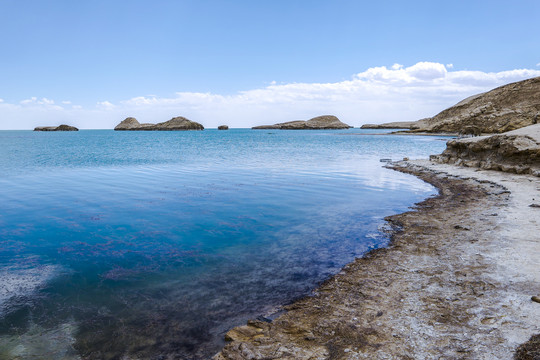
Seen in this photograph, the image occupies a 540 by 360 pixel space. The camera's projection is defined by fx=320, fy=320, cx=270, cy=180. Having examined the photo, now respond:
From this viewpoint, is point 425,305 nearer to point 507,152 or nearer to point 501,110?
point 507,152

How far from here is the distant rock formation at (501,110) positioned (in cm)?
6125

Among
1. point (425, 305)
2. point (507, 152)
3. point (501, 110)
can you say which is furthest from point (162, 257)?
point (501, 110)

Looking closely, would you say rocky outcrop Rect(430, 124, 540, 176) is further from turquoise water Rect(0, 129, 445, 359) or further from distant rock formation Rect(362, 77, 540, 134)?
distant rock formation Rect(362, 77, 540, 134)

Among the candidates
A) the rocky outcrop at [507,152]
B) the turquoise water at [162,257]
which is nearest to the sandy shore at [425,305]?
the turquoise water at [162,257]

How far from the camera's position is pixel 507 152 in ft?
72.7

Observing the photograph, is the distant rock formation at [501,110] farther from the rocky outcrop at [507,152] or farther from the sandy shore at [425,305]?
the sandy shore at [425,305]

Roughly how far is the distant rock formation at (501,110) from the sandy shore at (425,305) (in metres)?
60.8

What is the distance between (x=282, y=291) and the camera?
24.0 feet

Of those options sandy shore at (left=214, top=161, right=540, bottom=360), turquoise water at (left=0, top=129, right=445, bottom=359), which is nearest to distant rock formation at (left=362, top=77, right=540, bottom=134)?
turquoise water at (left=0, top=129, right=445, bottom=359)

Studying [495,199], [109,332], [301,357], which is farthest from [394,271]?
[495,199]

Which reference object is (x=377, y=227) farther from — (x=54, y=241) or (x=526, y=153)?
(x=526, y=153)

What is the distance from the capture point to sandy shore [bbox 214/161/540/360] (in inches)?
189

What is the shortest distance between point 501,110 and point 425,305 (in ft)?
332

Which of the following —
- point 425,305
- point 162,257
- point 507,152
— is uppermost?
point 507,152
